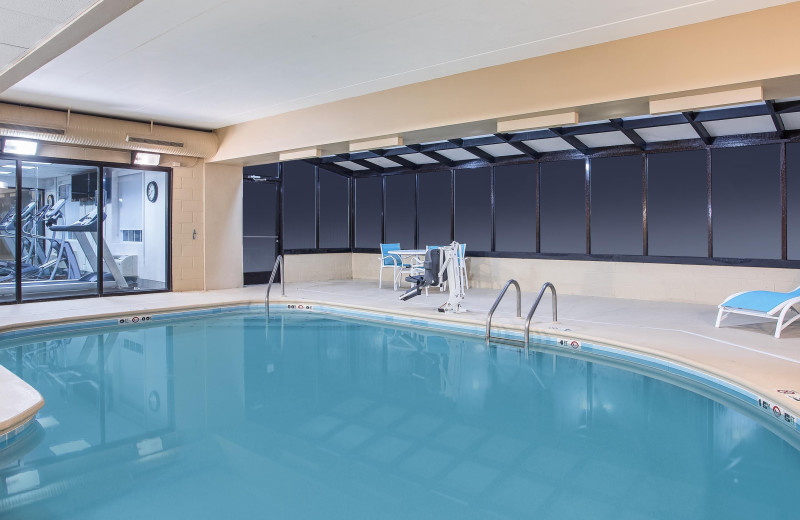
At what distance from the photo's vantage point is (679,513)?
219 cm

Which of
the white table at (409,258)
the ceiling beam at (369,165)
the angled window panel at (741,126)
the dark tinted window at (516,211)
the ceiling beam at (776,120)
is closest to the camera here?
the ceiling beam at (776,120)

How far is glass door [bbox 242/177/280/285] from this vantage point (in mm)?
9734

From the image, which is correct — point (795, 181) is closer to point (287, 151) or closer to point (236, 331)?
point (287, 151)

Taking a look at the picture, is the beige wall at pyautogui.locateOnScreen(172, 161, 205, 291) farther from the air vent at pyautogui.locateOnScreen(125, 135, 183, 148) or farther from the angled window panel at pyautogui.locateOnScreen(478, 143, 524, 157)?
the angled window panel at pyautogui.locateOnScreen(478, 143, 524, 157)

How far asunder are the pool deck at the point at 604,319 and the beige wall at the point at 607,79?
2.11 metres

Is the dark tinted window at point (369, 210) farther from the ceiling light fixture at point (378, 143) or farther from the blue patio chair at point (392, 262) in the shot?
the ceiling light fixture at point (378, 143)

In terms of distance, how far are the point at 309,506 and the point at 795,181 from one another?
25.4 feet

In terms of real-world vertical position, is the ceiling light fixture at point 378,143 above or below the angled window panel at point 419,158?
below

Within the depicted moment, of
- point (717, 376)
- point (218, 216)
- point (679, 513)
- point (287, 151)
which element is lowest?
point (679, 513)

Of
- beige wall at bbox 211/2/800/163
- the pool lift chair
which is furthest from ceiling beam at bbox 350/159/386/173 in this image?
the pool lift chair

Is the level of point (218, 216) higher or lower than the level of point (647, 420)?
higher

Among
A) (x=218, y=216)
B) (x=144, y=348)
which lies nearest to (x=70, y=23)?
(x=144, y=348)

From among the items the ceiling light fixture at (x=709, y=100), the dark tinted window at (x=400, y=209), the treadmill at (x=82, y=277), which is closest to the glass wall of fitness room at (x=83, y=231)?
the treadmill at (x=82, y=277)

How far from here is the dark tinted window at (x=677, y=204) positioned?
7906mm
